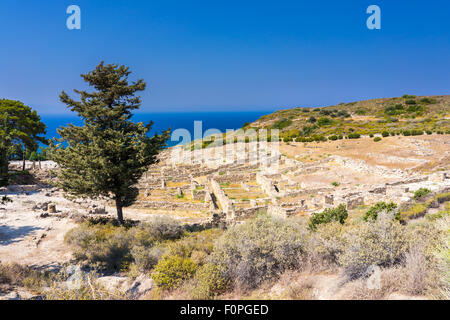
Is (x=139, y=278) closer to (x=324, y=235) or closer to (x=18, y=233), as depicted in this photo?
(x=324, y=235)

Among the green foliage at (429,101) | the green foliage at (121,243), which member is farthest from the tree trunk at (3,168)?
the green foliage at (429,101)

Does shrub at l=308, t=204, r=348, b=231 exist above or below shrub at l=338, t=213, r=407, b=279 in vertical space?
below

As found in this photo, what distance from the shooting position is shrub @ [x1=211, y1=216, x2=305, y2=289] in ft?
19.3

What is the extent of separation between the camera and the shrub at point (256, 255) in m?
5.89

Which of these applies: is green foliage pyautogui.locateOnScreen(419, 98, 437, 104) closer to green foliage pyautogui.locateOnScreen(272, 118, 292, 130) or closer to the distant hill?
the distant hill

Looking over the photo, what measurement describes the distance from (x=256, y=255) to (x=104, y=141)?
7.60 m

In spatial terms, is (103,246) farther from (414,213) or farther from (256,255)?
(414,213)

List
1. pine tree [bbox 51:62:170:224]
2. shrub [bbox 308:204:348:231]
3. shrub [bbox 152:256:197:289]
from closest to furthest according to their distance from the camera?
1. shrub [bbox 152:256:197:289]
2. pine tree [bbox 51:62:170:224]
3. shrub [bbox 308:204:348:231]

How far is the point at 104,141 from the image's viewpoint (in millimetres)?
10039

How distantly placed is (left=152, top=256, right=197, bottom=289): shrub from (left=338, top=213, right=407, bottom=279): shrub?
142 inches


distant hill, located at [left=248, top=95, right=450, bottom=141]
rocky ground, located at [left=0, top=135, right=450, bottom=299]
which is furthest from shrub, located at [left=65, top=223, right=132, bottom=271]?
distant hill, located at [left=248, top=95, right=450, bottom=141]

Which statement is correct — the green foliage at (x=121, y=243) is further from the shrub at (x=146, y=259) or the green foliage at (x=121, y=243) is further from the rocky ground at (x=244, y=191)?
the rocky ground at (x=244, y=191)
